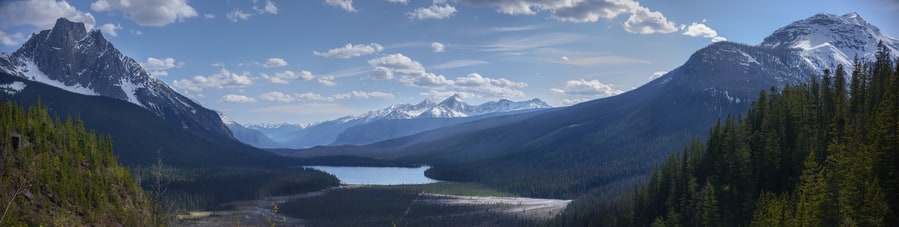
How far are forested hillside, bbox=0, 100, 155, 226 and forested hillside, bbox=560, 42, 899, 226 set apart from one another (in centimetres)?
7738

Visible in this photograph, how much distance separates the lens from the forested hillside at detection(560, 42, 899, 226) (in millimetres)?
59938

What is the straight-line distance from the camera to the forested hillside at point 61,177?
77125mm

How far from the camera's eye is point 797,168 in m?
83.6

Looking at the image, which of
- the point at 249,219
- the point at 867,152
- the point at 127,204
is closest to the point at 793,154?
the point at 867,152

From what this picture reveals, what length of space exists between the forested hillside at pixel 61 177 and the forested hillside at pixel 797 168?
254 feet

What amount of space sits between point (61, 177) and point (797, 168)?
10776 centimetres

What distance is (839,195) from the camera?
6091 centimetres

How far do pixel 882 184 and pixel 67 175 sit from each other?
105795 millimetres

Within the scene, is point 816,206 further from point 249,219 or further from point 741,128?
point 249,219

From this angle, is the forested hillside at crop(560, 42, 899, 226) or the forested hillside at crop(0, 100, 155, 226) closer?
the forested hillside at crop(560, 42, 899, 226)

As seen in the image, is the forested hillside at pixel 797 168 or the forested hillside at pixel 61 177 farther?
the forested hillside at pixel 61 177

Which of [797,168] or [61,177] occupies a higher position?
[797,168]

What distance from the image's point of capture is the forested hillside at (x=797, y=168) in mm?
59938

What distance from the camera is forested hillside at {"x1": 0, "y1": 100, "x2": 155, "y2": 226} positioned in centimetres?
7712
